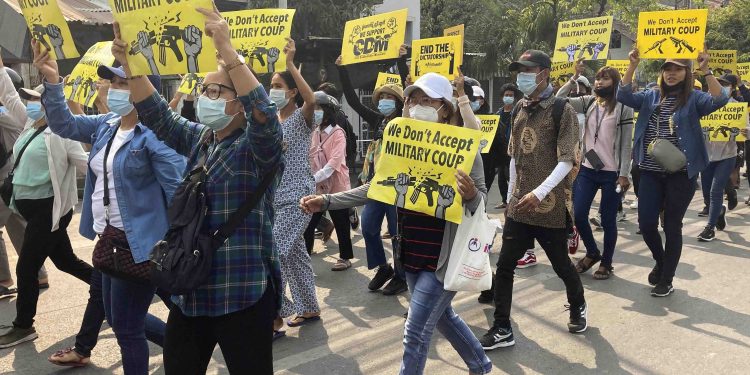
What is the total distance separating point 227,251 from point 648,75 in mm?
25569

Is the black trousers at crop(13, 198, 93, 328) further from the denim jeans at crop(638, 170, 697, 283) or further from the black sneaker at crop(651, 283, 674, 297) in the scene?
the black sneaker at crop(651, 283, 674, 297)

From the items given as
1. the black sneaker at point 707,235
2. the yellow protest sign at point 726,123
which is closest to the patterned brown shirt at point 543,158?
the black sneaker at point 707,235

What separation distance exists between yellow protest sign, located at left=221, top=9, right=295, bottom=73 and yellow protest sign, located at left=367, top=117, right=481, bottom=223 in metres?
2.39

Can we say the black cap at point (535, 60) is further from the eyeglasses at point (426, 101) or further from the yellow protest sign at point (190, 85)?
the yellow protest sign at point (190, 85)

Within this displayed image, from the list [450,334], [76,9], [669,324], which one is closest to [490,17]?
[76,9]

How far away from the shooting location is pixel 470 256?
10.5 ft

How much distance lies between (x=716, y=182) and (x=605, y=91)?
113 inches

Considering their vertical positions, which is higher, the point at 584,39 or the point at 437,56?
the point at 584,39

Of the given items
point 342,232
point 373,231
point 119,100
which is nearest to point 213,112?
point 119,100

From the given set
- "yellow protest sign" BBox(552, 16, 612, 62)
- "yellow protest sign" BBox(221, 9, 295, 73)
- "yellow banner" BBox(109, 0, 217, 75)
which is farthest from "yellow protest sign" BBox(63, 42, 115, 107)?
"yellow protest sign" BBox(552, 16, 612, 62)

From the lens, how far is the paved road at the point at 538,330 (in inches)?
167

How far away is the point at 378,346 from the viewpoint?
182 inches

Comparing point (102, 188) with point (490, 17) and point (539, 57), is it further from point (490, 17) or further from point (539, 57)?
point (490, 17)

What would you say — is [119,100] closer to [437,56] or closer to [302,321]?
[302,321]
